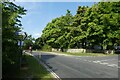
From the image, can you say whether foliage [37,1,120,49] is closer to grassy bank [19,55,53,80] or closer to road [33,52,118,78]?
road [33,52,118,78]

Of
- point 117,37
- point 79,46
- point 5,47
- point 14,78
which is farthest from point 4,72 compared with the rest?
point 79,46

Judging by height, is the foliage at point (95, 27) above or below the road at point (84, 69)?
above

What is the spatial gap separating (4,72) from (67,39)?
58096 millimetres

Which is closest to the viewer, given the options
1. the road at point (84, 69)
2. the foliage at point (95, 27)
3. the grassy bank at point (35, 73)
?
the grassy bank at point (35, 73)

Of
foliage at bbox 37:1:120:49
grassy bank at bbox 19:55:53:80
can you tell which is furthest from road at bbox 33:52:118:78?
foliage at bbox 37:1:120:49

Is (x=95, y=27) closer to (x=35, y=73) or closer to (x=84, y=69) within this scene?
(x=84, y=69)

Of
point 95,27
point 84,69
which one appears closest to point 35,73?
point 84,69

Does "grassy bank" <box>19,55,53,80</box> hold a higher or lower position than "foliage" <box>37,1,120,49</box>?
lower

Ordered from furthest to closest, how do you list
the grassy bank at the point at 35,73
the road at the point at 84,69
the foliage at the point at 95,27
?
1. the foliage at the point at 95,27
2. the road at the point at 84,69
3. the grassy bank at the point at 35,73

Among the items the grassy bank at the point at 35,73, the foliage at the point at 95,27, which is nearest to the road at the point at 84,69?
the grassy bank at the point at 35,73

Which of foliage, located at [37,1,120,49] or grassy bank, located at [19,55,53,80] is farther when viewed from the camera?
foliage, located at [37,1,120,49]

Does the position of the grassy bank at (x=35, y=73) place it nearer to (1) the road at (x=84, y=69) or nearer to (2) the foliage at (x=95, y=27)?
(1) the road at (x=84, y=69)

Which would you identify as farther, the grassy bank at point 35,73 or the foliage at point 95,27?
the foliage at point 95,27

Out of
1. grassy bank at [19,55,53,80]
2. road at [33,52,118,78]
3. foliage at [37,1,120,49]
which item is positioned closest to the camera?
grassy bank at [19,55,53,80]
